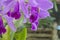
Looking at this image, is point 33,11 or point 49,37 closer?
point 33,11

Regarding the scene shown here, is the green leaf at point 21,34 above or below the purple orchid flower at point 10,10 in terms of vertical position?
below

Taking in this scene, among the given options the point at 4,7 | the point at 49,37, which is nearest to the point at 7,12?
the point at 4,7

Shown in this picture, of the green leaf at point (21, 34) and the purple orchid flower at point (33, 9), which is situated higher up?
the purple orchid flower at point (33, 9)

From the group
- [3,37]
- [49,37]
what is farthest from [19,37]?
[49,37]

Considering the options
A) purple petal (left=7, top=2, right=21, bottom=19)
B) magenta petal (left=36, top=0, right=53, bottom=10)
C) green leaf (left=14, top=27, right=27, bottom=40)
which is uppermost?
magenta petal (left=36, top=0, right=53, bottom=10)

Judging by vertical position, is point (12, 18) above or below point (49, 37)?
above

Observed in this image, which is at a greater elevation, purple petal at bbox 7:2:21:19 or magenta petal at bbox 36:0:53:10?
magenta petal at bbox 36:0:53:10

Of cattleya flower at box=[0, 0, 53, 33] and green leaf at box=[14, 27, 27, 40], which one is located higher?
cattleya flower at box=[0, 0, 53, 33]

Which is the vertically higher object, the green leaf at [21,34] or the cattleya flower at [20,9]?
the cattleya flower at [20,9]

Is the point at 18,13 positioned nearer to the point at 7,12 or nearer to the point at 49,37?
the point at 7,12

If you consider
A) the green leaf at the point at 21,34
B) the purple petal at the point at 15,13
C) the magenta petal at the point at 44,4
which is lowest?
the green leaf at the point at 21,34

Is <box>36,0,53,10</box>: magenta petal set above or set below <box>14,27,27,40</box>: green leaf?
above
